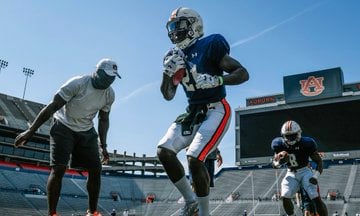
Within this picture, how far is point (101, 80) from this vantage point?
5.35 meters

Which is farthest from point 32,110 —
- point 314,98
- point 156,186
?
point 314,98

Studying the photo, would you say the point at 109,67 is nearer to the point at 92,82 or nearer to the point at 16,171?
the point at 92,82

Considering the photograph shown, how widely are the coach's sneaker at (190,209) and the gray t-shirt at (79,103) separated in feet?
7.07

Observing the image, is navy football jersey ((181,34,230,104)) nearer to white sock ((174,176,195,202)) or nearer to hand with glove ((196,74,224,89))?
hand with glove ((196,74,224,89))

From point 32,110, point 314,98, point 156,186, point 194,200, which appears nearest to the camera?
point 194,200

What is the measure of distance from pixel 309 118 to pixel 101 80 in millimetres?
26694

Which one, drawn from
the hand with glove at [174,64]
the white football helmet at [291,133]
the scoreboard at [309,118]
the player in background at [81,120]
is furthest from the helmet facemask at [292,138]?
the scoreboard at [309,118]

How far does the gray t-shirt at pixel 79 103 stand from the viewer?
17.6ft

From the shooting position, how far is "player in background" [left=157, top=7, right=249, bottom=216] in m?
4.01

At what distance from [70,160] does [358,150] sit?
2643 cm

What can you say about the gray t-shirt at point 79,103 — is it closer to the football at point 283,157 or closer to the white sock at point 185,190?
the white sock at point 185,190

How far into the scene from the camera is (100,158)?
5.70 metres

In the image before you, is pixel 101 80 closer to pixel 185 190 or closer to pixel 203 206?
pixel 185 190

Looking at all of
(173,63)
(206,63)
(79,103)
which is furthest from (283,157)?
(173,63)
